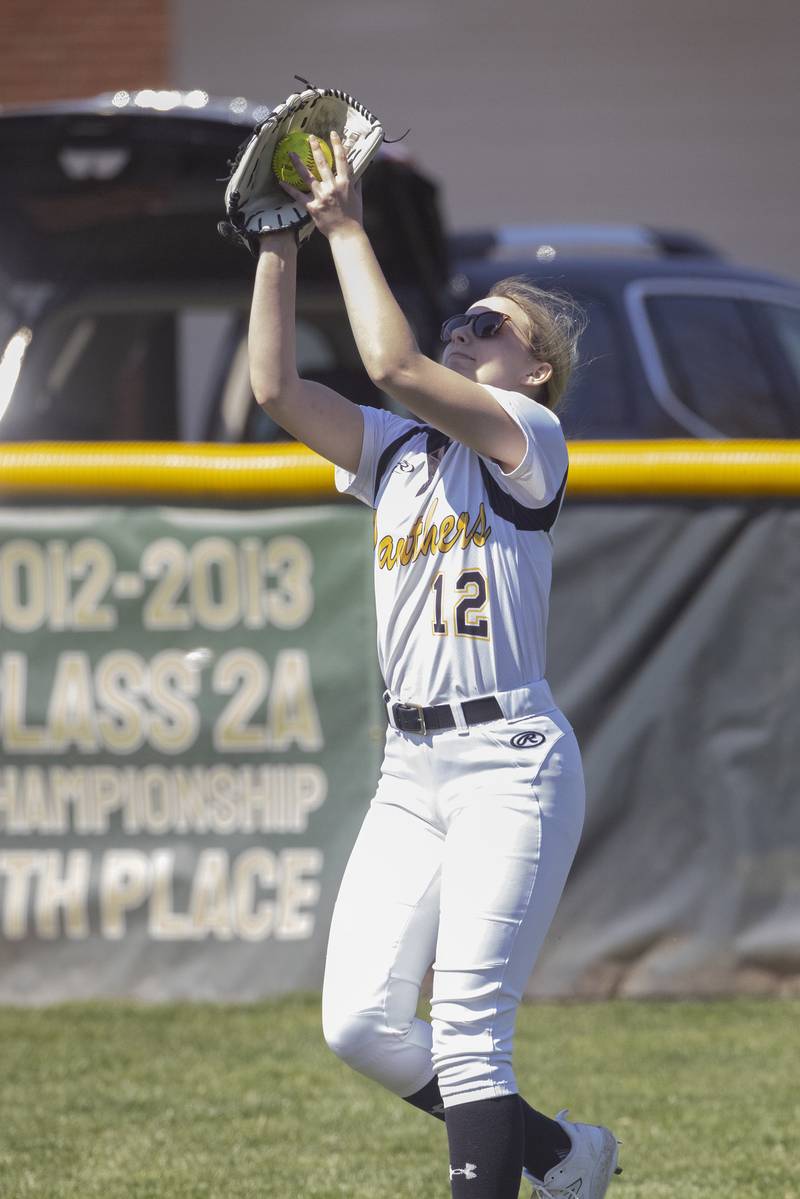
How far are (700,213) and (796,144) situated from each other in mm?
781

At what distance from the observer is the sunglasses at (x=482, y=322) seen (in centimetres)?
293

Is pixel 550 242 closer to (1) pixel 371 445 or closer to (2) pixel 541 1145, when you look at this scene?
(1) pixel 371 445

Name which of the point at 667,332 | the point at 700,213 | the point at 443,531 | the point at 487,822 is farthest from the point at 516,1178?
the point at 700,213

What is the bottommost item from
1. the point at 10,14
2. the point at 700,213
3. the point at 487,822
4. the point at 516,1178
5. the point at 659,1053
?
the point at 659,1053

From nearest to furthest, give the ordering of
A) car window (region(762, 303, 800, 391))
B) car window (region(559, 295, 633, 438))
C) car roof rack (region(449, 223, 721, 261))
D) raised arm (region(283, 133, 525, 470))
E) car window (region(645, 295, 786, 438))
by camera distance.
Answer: raised arm (region(283, 133, 525, 470)) < car window (region(559, 295, 633, 438)) < car window (region(645, 295, 786, 438)) < car window (region(762, 303, 800, 391)) < car roof rack (region(449, 223, 721, 261))

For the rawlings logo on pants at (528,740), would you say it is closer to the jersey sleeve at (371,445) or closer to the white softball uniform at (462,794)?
the white softball uniform at (462,794)

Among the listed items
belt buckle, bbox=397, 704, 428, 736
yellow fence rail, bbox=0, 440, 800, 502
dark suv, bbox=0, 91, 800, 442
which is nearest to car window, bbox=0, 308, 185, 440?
dark suv, bbox=0, 91, 800, 442

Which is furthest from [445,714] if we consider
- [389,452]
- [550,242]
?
[550,242]

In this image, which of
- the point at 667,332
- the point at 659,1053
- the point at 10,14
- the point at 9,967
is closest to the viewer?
the point at 659,1053

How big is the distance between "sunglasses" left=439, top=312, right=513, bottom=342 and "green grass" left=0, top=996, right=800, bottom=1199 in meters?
1.77

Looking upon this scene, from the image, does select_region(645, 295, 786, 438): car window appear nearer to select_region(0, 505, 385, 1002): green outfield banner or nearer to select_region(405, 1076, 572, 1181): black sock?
select_region(0, 505, 385, 1002): green outfield banner

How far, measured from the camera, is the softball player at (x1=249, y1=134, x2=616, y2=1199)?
2.72m

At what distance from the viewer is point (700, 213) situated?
11.3 meters

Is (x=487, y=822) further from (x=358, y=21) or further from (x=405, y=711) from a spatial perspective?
(x=358, y=21)
